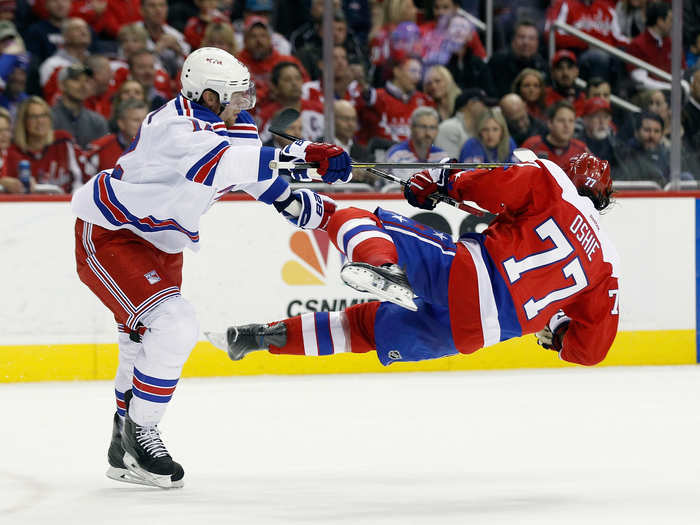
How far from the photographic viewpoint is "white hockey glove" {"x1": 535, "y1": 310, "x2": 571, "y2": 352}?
374 cm

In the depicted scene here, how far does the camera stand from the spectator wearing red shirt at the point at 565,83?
6270mm

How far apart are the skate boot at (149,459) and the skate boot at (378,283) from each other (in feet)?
3.09

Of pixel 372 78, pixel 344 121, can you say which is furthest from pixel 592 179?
pixel 372 78

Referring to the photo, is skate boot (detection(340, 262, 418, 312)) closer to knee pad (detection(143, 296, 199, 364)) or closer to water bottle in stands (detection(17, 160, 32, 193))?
knee pad (detection(143, 296, 199, 364))

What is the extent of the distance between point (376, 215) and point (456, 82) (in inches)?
113

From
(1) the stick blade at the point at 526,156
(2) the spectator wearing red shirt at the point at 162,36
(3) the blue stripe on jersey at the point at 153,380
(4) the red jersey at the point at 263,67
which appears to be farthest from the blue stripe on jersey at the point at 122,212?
(2) the spectator wearing red shirt at the point at 162,36

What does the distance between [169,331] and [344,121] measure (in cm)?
271

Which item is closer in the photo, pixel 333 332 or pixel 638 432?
pixel 333 332

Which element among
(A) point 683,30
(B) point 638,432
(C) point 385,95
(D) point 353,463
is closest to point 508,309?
(D) point 353,463

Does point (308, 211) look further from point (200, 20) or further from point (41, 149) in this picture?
point (200, 20)

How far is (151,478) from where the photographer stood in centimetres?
355

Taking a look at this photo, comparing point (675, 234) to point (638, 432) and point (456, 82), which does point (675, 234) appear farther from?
point (638, 432)

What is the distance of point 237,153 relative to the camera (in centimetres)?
329

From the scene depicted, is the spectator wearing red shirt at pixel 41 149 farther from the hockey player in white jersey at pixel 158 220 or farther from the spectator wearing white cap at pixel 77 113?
the hockey player in white jersey at pixel 158 220
